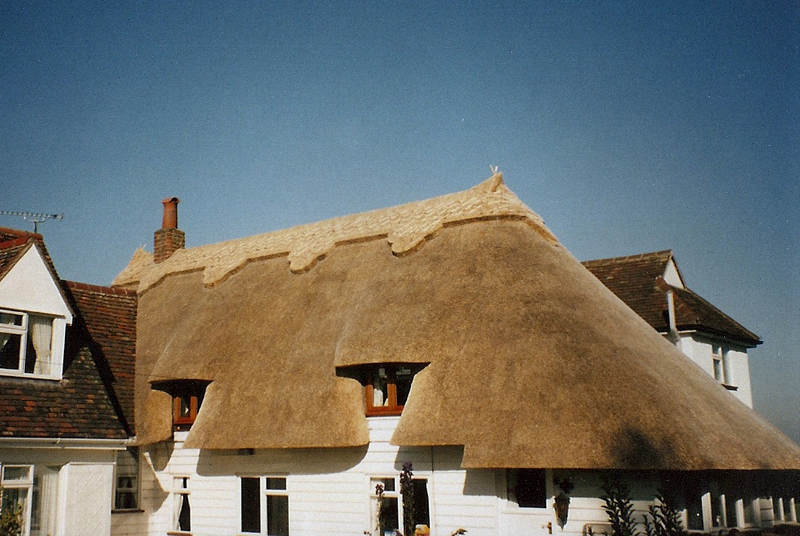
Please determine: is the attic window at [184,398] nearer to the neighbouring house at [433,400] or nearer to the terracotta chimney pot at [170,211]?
the neighbouring house at [433,400]

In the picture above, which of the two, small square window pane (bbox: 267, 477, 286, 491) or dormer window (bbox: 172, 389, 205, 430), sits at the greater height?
dormer window (bbox: 172, 389, 205, 430)

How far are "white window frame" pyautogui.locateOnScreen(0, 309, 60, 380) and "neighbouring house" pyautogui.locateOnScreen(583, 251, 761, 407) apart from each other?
18.0 meters

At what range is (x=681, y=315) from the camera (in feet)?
85.7

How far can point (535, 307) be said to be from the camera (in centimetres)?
1759

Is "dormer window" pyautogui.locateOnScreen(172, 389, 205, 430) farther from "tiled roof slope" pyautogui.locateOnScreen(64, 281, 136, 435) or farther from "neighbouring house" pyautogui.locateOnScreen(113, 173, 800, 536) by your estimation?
"tiled roof slope" pyautogui.locateOnScreen(64, 281, 136, 435)

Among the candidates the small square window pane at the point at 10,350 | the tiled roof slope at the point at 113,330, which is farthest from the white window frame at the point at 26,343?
the tiled roof slope at the point at 113,330

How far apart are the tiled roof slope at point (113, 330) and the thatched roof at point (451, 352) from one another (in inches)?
14.5

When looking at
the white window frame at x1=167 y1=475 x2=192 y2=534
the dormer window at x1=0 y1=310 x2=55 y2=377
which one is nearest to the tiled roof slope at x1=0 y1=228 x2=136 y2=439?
the dormer window at x1=0 y1=310 x2=55 y2=377

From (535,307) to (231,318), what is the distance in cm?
923

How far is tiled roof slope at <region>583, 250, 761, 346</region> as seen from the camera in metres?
26.2

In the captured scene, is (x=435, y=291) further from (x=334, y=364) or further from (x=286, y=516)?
(x=286, y=516)

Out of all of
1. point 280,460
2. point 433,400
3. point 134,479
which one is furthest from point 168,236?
point 433,400

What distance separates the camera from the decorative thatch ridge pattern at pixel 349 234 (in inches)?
840

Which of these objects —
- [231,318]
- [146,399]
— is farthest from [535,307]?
[146,399]
